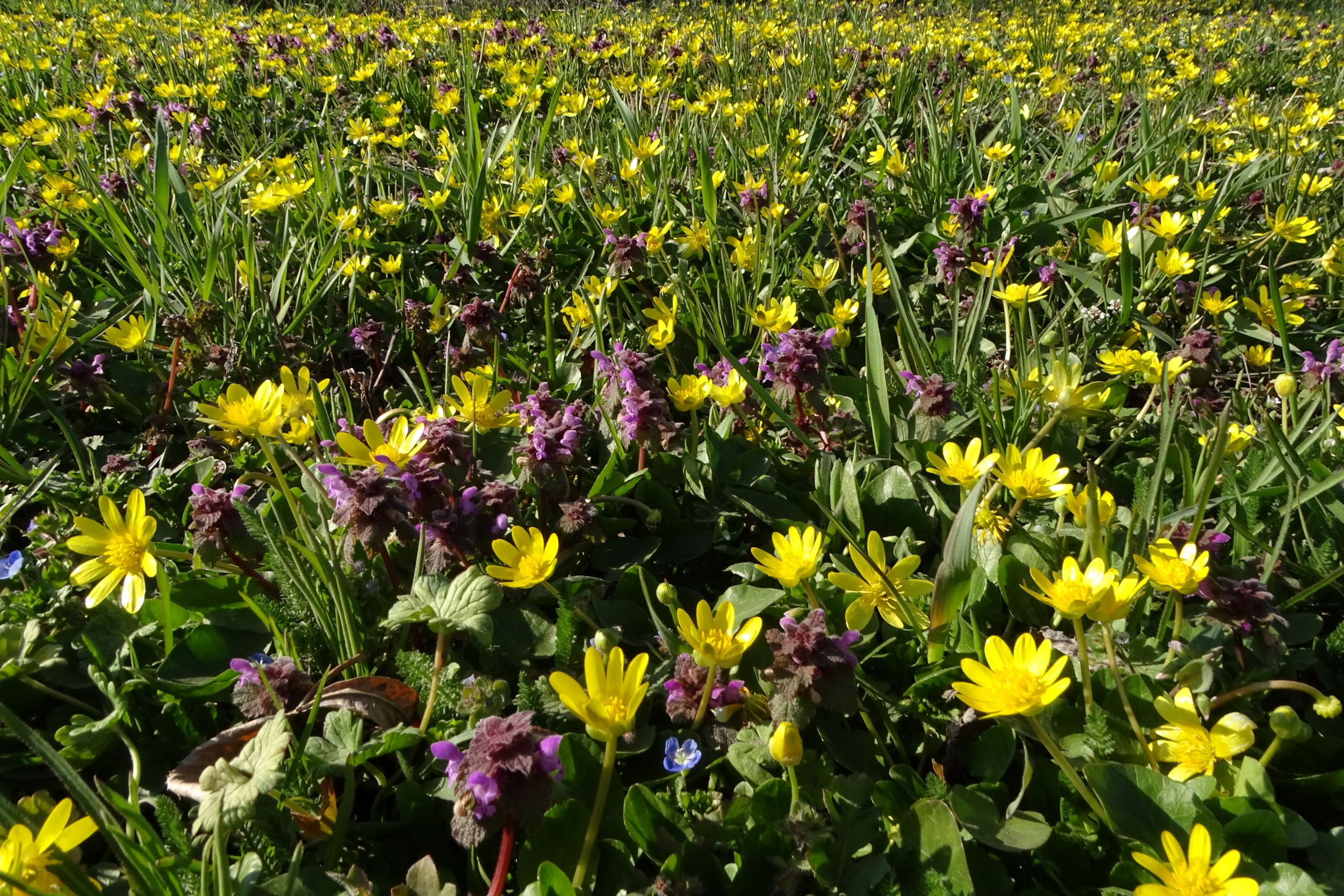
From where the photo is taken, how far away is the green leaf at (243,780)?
1157 mm

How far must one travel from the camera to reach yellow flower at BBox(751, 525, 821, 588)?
5.08ft

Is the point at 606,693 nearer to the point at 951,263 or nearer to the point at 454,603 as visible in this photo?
the point at 454,603

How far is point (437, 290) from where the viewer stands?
339 cm

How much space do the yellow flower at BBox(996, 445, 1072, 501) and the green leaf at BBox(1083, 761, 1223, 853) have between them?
2.04 feet

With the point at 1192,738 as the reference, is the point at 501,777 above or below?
above

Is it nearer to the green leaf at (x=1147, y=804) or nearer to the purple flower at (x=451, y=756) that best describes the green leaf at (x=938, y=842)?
the green leaf at (x=1147, y=804)

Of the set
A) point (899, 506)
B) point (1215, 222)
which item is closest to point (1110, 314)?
point (1215, 222)

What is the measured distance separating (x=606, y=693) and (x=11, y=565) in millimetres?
1473

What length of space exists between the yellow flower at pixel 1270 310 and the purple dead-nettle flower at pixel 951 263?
92 cm

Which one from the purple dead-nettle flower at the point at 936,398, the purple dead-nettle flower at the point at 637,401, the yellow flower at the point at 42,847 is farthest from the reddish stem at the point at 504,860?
the purple dead-nettle flower at the point at 936,398

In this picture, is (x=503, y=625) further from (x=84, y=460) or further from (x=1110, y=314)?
(x=1110, y=314)

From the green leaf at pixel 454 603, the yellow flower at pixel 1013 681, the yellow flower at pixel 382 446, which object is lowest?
the green leaf at pixel 454 603

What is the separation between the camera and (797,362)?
2.21 metres

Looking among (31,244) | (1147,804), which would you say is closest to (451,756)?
(1147,804)
